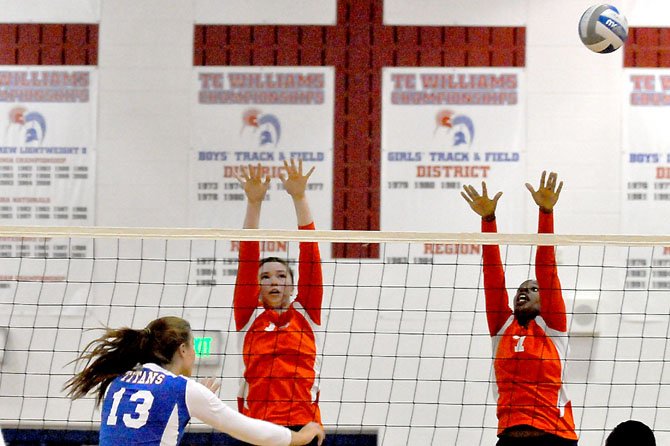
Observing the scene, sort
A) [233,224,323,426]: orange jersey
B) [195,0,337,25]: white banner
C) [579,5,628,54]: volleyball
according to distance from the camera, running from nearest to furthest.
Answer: [233,224,323,426]: orange jersey → [579,5,628,54]: volleyball → [195,0,337,25]: white banner

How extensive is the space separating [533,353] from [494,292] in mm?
439

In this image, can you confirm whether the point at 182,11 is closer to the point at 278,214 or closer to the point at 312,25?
the point at 312,25

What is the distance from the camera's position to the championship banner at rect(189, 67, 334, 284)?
794 cm

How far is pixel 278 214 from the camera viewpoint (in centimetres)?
794

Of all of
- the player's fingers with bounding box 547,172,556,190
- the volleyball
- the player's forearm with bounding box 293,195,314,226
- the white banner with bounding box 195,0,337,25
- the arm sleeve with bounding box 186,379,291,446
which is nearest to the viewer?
the arm sleeve with bounding box 186,379,291,446

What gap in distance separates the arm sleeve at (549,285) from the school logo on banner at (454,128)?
1.99m

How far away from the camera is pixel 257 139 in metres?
8.00

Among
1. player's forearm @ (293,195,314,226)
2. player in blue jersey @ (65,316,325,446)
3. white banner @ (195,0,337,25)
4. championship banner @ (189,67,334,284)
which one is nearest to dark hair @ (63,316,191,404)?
player in blue jersey @ (65,316,325,446)

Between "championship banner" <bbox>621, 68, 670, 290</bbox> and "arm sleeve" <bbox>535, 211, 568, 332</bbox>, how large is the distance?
2081 millimetres

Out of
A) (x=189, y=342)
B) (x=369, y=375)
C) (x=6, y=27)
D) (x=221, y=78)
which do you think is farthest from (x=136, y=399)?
(x=6, y=27)

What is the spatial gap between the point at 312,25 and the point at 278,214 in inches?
63.0

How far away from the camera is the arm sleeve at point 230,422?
13.6 ft

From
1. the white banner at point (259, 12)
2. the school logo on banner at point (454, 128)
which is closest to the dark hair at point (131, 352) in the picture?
the school logo on banner at point (454, 128)

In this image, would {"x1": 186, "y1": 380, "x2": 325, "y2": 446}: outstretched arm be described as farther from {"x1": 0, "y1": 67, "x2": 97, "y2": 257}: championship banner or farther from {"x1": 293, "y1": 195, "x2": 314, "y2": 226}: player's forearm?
{"x1": 0, "y1": 67, "x2": 97, "y2": 257}: championship banner
